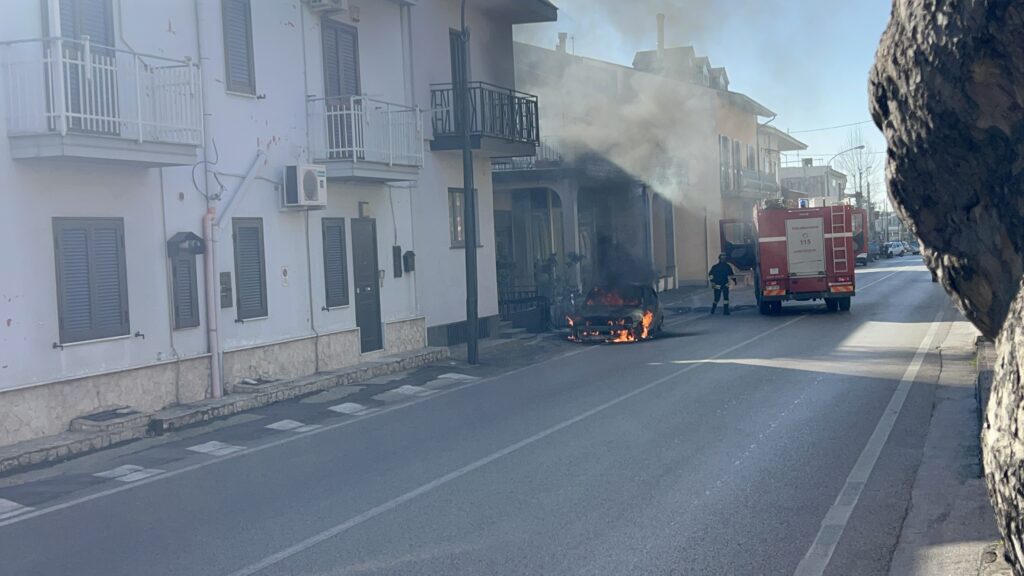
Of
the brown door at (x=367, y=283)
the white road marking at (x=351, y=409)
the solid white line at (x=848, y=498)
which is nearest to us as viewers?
the solid white line at (x=848, y=498)

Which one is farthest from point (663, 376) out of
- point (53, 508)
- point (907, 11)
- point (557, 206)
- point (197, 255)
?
point (557, 206)

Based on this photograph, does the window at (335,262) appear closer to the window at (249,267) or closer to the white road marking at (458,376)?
the window at (249,267)

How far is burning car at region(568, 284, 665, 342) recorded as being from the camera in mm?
20250

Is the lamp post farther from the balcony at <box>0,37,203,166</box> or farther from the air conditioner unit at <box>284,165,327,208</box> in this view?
the balcony at <box>0,37,203,166</box>

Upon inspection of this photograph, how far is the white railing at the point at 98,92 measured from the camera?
34.5 ft

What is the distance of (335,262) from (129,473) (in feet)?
24.9

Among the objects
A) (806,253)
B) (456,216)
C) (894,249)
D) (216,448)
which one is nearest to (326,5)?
(456,216)

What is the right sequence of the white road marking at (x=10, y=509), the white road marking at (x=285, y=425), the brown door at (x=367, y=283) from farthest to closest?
the brown door at (x=367, y=283) → the white road marking at (x=285, y=425) → the white road marking at (x=10, y=509)

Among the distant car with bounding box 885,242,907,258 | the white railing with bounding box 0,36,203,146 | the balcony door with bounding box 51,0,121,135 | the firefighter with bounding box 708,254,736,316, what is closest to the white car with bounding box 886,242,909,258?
the distant car with bounding box 885,242,907,258

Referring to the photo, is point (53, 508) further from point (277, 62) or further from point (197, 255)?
point (277, 62)

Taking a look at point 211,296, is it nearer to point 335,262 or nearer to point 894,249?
point 335,262

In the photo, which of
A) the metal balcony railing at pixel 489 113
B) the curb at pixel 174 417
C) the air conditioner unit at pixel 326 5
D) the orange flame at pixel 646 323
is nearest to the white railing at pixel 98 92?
the curb at pixel 174 417

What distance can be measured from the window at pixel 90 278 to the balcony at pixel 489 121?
27.3ft

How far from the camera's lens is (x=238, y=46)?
1435cm
